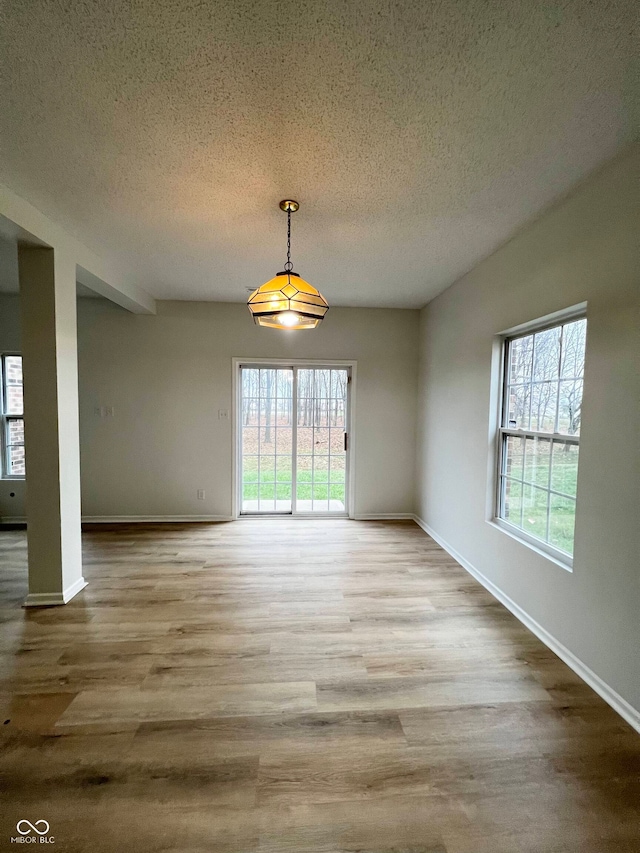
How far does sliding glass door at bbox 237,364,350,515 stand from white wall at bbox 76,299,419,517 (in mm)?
209

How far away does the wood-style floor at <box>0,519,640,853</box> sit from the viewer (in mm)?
1168

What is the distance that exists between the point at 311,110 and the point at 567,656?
10.3 feet

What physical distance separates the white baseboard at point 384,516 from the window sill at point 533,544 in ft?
5.91

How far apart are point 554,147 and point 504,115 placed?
14.9 inches

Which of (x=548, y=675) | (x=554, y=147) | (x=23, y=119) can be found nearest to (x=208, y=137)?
(x=23, y=119)

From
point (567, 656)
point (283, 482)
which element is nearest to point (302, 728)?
point (567, 656)

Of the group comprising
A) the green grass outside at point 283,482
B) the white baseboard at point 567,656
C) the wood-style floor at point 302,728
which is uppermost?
the green grass outside at point 283,482

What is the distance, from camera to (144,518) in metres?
4.29

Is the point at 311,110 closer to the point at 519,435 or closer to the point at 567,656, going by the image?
the point at 519,435

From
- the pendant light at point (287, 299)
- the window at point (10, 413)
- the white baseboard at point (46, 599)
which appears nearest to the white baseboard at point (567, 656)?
the pendant light at point (287, 299)

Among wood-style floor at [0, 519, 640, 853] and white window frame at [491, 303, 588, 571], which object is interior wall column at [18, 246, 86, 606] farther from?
white window frame at [491, 303, 588, 571]

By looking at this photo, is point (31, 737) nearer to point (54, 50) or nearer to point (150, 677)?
point (150, 677)

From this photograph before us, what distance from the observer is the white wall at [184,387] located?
13.7 ft

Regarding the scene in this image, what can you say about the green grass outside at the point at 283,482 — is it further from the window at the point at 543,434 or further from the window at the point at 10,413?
the window at the point at 10,413
